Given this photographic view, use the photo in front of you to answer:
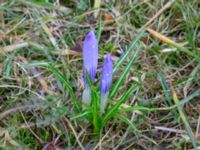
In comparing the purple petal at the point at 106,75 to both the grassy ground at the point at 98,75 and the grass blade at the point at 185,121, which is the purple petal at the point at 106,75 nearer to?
the grassy ground at the point at 98,75

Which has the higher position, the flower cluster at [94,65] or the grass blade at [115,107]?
the flower cluster at [94,65]

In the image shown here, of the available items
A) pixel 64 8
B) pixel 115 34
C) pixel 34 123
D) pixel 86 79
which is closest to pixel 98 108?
pixel 86 79

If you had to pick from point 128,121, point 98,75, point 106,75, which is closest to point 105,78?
point 106,75

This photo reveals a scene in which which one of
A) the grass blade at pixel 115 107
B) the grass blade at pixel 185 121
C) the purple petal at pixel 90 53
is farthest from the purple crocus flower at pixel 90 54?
the grass blade at pixel 185 121

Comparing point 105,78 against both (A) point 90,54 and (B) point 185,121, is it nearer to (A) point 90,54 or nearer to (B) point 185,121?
(A) point 90,54

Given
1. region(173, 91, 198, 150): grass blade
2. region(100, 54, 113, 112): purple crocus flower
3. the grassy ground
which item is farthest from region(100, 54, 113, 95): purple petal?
region(173, 91, 198, 150): grass blade

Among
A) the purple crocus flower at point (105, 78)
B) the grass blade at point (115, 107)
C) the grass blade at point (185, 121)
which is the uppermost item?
the purple crocus flower at point (105, 78)

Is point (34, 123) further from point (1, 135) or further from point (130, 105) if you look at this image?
point (130, 105)
